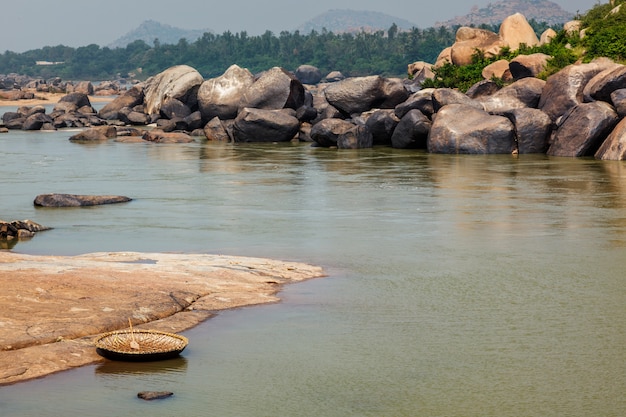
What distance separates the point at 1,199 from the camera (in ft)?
53.9

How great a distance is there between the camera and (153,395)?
20.4 feet

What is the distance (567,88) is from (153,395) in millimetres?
19377

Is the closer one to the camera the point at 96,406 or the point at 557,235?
the point at 96,406

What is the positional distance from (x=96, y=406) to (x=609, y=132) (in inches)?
724

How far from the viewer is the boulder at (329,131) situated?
2614cm

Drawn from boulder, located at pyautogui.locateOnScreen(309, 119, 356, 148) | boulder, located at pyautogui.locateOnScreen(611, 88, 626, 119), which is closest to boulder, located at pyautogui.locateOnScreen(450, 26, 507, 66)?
boulder, located at pyautogui.locateOnScreen(309, 119, 356, 148)

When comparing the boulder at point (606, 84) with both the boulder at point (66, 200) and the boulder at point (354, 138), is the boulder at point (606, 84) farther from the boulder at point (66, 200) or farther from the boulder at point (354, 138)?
the boulder at point (66, 200)

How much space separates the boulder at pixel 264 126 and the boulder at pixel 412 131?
12.4 ft

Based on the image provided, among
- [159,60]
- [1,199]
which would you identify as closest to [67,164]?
[1,199]

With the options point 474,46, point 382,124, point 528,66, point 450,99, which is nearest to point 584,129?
point 450,99

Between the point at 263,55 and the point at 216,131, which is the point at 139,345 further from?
the point at 263,55

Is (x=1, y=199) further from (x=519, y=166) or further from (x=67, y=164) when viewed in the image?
(x=519, y=166)

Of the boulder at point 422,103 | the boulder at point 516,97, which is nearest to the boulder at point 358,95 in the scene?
the boulder at point 422,103

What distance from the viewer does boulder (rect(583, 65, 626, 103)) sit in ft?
73.5
